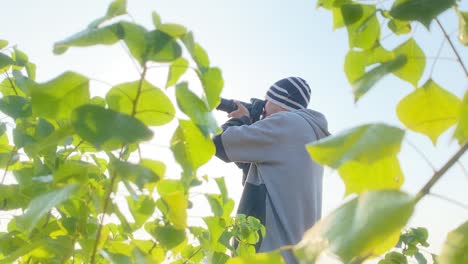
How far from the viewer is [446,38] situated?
385 millimetres

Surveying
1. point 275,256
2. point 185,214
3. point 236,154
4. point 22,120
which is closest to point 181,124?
point 185,214

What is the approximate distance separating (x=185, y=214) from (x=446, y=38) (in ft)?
0.86

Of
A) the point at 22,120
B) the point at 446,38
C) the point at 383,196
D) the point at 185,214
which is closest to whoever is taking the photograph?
the point at 383,196

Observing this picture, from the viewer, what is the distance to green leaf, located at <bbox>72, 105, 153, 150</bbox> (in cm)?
39

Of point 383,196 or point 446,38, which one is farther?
point 446,38

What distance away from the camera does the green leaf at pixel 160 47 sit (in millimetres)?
409

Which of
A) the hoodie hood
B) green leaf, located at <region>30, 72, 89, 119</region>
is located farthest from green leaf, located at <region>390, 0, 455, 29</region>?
the hoodie hood

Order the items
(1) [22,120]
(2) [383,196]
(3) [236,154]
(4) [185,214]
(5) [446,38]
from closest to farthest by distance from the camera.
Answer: (2) [383,196]
(5) [446,38]
(4) [185,214]
(1) [22,120]
(3) [236,154]

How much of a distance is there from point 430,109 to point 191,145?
7.7 inches

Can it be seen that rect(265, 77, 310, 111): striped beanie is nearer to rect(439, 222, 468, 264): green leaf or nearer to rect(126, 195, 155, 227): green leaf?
rect(126, 195, 155, 227): green leaf

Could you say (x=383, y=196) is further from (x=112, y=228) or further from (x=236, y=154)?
(x=236, y=154)

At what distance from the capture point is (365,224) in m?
0.24

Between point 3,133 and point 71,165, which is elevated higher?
point 71,165

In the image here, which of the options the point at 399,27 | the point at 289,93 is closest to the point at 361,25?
the point at 399,27
